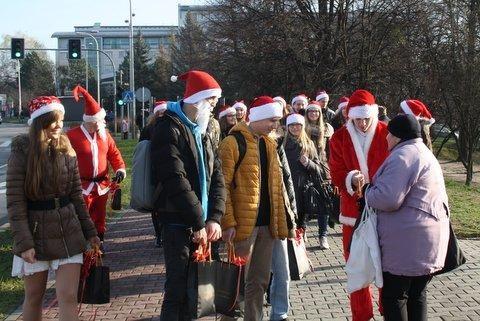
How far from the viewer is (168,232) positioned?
4410 millimetres

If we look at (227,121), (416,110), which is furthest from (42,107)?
(227,121)

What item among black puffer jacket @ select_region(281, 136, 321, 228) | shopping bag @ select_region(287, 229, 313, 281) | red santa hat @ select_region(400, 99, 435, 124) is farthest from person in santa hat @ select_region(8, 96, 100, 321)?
red santa hat @ select_region(400, 99, 435, 124)

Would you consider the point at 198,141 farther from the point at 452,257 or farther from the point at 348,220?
the point at 452,257

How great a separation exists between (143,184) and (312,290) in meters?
3.14

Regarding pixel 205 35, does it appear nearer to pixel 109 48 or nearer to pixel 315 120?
pixel 315 120

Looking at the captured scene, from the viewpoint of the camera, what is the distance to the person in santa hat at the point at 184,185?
426 cm

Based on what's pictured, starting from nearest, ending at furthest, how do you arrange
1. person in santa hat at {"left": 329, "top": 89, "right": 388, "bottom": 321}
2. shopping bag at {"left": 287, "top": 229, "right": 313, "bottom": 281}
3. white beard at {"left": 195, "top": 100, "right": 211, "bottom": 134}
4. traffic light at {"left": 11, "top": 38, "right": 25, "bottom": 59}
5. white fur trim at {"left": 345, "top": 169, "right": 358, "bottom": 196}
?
white beard at {"left": 195, "top": 100, "right": 211, "bottom": 134}
white fur trim at {"left": 345, "top": 169, "right": 358, "bottom": 196}
person in santa hat at {"left": 329, "top": 89, "right": 388, "bottom": 321}
shopping bag at {"left": 287, "top": 229, "right": 313, "bottom": 281}
traffic light at {"left": 11, "top": 38, "right": 25, "bottom": 59}

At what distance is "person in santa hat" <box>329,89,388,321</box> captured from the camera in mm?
5504

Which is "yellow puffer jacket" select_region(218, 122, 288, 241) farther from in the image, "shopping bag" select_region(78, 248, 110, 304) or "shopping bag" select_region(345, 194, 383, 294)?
"shopping bag" select_region(78, 248, 110, 304)

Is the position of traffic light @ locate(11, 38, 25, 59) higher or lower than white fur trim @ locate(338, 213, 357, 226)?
higher

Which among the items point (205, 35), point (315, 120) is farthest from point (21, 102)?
point (315, 120)

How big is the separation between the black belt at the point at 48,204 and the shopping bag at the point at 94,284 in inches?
27.4

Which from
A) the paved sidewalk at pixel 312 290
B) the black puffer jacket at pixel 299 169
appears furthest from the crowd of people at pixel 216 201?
the black puffer jacket at pixel 299 169

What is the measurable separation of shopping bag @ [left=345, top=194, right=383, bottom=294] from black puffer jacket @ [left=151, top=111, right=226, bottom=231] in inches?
38.0
